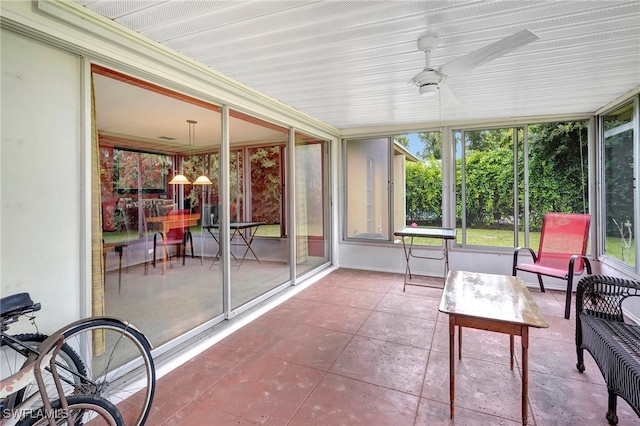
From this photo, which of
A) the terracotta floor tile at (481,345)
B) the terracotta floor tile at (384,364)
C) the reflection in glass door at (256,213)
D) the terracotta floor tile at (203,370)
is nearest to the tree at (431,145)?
the reflection in glass door at (256,213)

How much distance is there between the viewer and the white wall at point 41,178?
159cm

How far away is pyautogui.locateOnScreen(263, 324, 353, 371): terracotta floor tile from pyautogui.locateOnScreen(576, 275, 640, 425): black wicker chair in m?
1.77

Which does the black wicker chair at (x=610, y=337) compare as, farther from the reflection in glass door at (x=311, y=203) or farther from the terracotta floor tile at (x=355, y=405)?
the reflection in glass door at (x=311, y=203)

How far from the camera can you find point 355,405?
6.40ft

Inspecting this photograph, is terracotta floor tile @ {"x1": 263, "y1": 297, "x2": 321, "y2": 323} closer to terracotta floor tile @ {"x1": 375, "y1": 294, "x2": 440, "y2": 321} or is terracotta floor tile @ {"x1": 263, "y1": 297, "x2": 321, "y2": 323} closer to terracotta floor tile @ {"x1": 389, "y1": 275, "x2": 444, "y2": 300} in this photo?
terracotta floor tile @ {"x1": 375, "y1": 294, "x2": 440, "y2": 321}

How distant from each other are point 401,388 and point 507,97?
11.5 ft

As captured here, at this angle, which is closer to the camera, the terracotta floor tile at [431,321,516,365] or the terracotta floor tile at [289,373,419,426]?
the terracotta floor tile at [289,373,419,426]

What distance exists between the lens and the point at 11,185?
1601 millimetres

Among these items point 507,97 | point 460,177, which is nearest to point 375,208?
point 460,177

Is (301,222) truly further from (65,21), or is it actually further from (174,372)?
(65,21)

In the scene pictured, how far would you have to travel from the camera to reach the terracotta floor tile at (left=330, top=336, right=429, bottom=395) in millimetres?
2205

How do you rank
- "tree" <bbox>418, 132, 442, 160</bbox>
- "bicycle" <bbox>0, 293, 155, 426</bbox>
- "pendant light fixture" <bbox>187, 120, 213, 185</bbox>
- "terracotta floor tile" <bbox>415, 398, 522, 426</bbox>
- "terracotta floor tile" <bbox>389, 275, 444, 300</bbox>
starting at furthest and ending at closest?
"tree" <bbox>418, 132, 442, 160</bbox> → "terracotta floor tile" <bbox>389, 275, 444, 300</bbox> → "pendant light fixture" <bbox>187, 120, 213, 185</bbox> → "terracotta floor tile" <bbox>415, 398, 522, 426</bbox> → "bicycle" <bbox>0, 293, 155, 426</bbox>

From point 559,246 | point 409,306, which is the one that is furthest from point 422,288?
point 559,246

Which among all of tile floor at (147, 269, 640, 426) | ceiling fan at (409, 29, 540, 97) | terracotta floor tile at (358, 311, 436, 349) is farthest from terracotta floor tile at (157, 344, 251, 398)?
ceiling fan at (409, 29, 540, 97)
